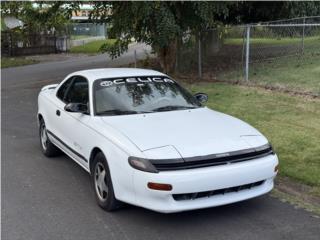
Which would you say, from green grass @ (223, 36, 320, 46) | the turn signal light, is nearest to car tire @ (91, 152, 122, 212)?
the turn signal light

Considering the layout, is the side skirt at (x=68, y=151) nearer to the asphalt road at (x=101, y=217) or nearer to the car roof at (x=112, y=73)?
the asphalt road at (x=101, y=217)

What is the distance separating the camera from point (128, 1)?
14.3 metres

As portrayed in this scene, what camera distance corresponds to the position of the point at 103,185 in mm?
5223

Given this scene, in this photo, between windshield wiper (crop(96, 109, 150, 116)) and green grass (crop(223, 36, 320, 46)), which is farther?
green grass (crop(223, 36, 320, 46))

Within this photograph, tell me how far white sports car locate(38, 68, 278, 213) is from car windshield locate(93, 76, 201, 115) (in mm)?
12

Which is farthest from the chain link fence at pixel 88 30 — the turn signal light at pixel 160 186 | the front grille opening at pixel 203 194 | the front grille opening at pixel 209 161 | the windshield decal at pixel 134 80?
the turn signal light at pixel 160 186

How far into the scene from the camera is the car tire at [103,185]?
507 cm

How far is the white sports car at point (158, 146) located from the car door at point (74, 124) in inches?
0.5

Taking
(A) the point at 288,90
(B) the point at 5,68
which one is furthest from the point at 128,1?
(B) the point at 5,68

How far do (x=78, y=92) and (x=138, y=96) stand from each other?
0.96 metres

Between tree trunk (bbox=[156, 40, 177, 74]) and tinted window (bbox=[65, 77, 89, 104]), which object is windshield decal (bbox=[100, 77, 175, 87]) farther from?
tree trunk (bbox=[156, 40, 177, 74])

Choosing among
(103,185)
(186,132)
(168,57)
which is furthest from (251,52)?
(103,185)

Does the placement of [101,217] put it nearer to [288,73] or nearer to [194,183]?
[194,183]

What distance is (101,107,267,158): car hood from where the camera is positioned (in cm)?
480
